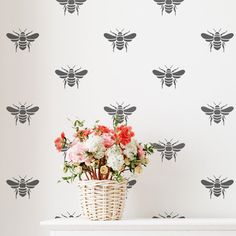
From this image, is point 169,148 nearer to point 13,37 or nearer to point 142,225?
point 142,225

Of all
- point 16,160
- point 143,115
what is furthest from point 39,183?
point 143,115

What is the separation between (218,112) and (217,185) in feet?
1.05

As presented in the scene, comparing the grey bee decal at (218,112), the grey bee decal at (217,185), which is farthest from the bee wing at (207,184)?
the grey bee decal at (218,112)

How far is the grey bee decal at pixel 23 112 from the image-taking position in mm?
2506

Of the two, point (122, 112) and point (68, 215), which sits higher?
point (122, 112)

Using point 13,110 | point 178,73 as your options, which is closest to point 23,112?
point 13,110

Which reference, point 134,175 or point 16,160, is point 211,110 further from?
point 16,160

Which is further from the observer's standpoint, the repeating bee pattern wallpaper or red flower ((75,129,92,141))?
the repeating bee pattern wallpaper

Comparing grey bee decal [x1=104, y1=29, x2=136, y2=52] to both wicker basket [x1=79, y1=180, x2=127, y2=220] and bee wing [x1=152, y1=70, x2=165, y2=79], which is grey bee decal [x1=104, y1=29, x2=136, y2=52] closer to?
bee wing [x1=152, y1=70, x2=165, y2=79]

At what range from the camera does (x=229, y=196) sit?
2.41 m

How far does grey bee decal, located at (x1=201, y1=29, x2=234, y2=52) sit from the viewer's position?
2473 mm

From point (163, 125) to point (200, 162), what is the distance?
0.75 ft

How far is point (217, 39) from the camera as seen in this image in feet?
8.11

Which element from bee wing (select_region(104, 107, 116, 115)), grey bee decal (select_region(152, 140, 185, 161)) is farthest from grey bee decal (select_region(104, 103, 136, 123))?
grey bee decal (select_region(152, 140, 185, 161))
